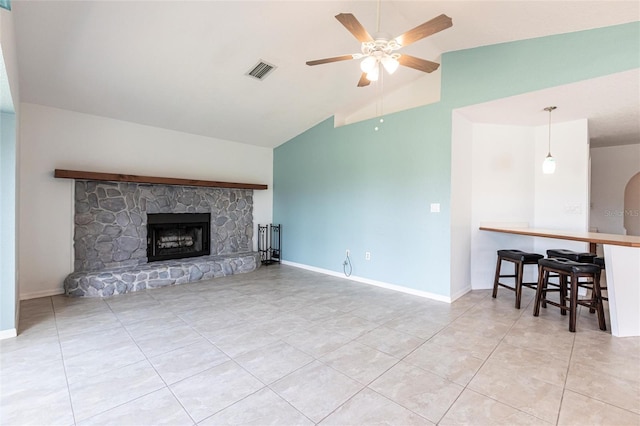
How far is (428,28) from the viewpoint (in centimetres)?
204

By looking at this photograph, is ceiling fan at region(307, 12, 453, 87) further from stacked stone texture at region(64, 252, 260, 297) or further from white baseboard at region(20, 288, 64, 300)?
white baseboard at region(20, 288, 64, 300)

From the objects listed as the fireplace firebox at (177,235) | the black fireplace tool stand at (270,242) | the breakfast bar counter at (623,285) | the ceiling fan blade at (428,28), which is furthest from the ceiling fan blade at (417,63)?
the black fireplace tool stand at (270,242)

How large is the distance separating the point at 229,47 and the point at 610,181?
23.0 ft

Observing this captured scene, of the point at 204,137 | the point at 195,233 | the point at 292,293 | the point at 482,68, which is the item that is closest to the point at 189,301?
the point at 292,293

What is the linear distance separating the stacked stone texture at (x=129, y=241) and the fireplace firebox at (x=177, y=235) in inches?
3.6

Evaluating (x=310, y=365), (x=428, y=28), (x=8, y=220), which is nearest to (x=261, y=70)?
(x=428, y=28)

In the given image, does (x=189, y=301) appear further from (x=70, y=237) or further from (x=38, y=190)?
(x=38, y=190)

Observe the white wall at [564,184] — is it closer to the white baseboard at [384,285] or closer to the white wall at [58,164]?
the white baseboard at [384,285]

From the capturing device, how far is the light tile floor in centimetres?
174

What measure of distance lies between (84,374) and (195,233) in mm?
3557

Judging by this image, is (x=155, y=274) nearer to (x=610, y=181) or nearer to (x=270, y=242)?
(x=270, y=242)

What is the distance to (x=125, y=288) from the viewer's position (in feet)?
13.4

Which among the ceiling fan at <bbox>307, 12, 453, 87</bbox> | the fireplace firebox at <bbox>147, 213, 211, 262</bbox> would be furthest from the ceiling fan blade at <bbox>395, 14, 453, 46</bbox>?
the fireplace firebox at <bbox>147, 213, 211, 262</bbox>

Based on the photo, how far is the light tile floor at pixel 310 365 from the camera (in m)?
1.74
